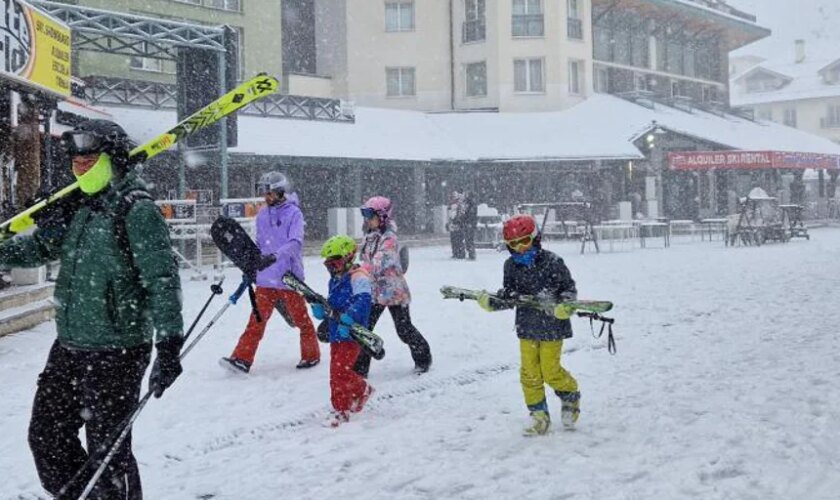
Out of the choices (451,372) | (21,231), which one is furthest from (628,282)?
(21,231)

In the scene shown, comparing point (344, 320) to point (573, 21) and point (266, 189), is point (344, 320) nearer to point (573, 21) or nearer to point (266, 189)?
point (266, 189)

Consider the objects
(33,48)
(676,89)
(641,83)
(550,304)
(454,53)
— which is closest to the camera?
(550,304)

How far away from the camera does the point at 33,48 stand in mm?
9266

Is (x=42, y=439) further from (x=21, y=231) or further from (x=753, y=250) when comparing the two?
(x=753, y=250)

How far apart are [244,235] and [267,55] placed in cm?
2499

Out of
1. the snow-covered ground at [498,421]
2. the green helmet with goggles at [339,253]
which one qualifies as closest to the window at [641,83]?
the snow-covered ground at [498,421]

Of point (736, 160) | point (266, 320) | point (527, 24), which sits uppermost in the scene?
point (527, 24)

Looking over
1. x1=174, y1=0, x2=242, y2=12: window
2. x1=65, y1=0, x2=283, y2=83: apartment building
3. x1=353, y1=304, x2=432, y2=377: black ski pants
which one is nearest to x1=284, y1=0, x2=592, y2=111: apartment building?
x1=65, y1=0, x2=283, y2=83: apartment building

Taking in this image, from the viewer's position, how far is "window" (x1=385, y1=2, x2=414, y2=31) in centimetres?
3306

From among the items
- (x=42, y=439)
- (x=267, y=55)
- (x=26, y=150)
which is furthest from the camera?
(x=267, y=55)

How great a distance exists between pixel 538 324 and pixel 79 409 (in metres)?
2.71

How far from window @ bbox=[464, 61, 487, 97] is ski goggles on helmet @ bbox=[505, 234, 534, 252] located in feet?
94.1

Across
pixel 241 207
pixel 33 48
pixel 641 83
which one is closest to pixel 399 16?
pixel 641 83

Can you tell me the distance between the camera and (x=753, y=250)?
20531 millimetres
